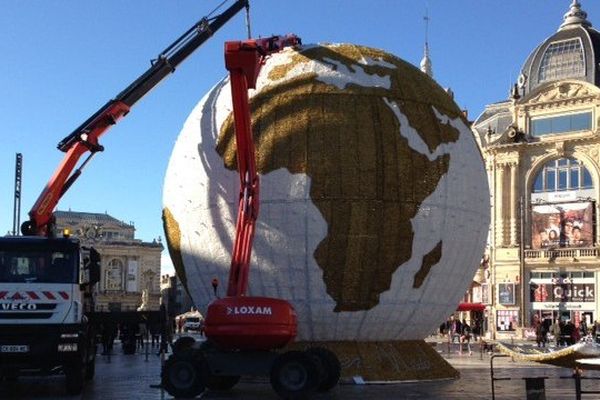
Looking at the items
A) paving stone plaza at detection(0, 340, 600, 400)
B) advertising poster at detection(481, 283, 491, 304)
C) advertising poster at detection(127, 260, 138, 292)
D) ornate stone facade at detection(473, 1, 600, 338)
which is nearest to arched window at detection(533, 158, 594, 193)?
ornate stone facade at detection(473, 1, 600, 338)

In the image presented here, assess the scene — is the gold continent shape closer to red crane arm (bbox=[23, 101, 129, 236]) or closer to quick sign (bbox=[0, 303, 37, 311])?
quick sign (bbox=[0, 303, 37, 311])

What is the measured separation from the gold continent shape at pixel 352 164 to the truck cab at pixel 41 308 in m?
4.17

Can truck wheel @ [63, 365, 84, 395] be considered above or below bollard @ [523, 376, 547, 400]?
below

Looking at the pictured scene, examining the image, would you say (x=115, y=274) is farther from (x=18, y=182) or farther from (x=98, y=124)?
(x=98, y=124)

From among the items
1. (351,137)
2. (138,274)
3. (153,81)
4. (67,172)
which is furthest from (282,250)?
(138,274)

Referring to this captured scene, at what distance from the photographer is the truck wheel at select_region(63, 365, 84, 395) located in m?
18.2

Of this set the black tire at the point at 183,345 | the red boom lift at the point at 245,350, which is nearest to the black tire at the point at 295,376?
the red boom lift at the point at 245,350

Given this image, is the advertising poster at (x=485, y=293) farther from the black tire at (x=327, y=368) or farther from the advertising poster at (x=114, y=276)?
the advertising poster at (x=114, y=276)

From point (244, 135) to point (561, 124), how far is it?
155 feet

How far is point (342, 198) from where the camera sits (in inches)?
757

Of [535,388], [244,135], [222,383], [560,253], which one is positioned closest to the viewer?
[535,388]

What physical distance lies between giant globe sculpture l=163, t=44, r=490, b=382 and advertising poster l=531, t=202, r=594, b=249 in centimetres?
4255

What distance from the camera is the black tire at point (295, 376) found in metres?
16.7

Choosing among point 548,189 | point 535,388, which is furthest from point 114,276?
point 535,388
